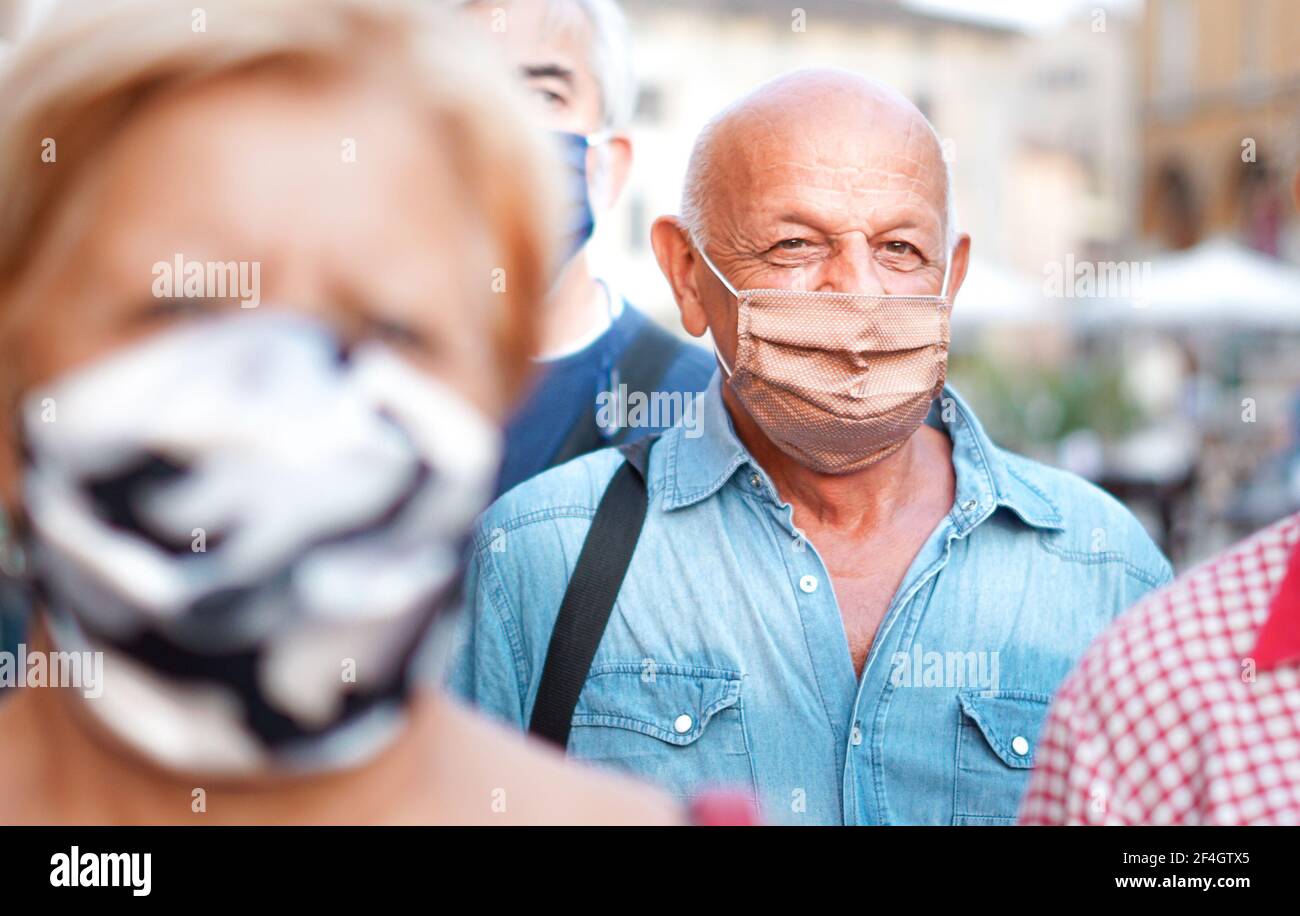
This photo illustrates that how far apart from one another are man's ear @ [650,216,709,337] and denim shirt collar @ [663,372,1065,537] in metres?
0.15

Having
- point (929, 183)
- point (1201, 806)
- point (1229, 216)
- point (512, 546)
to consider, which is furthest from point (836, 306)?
point (1229, 216)

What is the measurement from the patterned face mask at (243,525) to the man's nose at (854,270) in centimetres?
135

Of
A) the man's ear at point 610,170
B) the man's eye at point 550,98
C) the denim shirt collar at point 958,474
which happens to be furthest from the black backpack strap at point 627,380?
the man's eye at point 550,98

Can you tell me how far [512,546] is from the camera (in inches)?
101

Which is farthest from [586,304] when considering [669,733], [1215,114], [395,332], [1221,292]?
[1215,114]

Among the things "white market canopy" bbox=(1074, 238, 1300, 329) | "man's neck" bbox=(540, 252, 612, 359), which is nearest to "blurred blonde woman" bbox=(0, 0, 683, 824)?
"man's neck" bbox=(540, 252, 612, 359)

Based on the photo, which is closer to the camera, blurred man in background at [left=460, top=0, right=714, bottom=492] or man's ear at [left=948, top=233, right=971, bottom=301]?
man's ear at [left=948, top=233, right=971, bottom=301]

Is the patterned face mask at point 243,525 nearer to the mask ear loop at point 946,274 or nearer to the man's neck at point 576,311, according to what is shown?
the mask ear loop at point 946,274

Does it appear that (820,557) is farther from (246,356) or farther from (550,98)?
(246,356)

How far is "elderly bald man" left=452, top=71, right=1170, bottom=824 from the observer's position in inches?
94.8

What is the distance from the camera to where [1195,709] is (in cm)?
167

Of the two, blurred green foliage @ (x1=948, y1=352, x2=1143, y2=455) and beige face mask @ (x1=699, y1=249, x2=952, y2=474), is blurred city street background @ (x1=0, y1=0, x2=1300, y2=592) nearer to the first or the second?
blurred green foliage @ (x1=948, y1=352, x2=1143, y2=455)

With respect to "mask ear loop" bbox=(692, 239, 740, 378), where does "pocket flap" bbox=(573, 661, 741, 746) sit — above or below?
below
